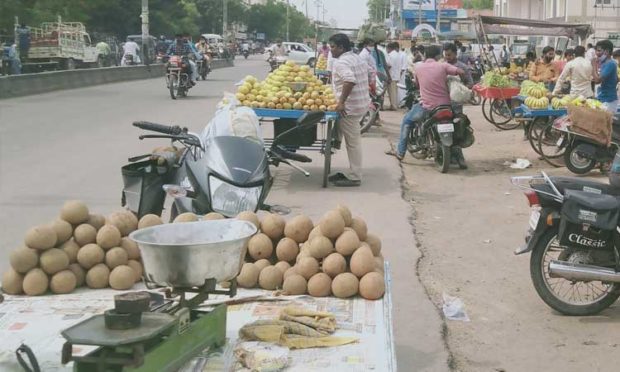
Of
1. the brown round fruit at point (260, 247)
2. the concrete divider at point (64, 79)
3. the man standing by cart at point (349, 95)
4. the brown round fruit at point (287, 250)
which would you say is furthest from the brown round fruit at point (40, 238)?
the concrete divider at point (64, 79)

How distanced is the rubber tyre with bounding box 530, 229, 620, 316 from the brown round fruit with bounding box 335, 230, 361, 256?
7.47 feet

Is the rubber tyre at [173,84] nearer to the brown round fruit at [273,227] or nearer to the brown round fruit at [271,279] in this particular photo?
the brown round fruit at [273,227]

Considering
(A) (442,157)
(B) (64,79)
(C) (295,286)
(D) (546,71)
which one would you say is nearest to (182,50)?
(B) (64,79)

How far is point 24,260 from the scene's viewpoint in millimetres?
3369

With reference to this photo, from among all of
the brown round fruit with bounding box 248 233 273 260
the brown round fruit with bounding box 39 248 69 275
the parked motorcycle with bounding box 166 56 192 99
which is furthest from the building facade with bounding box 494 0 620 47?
the brown round fruit with bounding box 39 248 69 275

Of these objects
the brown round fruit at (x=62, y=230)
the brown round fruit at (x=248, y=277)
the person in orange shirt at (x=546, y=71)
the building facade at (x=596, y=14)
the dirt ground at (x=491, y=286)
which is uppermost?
the building facade at (x=596, y=14)

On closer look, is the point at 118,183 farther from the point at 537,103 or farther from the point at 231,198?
the point at 537,103

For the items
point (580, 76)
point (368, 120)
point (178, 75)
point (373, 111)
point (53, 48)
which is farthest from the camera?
point (53, 48)

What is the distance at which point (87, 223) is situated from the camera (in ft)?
11.8

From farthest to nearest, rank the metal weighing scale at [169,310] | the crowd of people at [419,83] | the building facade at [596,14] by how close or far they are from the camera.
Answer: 1. the building facade at [596,14]
2. the crowd of people at [419,83]
3. the metal weighing scale at [169,310]

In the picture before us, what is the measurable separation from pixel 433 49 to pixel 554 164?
8.62ft

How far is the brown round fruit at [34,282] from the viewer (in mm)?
3340

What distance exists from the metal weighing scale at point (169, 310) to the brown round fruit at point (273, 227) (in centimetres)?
78

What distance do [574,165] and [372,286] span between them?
28.0 feet
